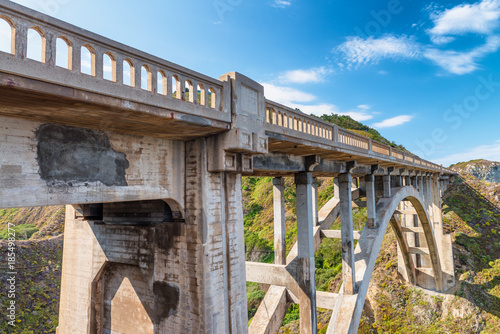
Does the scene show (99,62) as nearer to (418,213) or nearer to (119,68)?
(119,68)

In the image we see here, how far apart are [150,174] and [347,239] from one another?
26.5 feet

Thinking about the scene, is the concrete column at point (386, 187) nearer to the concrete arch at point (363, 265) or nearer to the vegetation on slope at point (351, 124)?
the concrete arch at point (363, 265)

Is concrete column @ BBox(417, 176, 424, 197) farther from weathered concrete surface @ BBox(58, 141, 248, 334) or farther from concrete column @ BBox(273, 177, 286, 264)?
weathered concrete surface @ BBox(58, 141, 248, 334)

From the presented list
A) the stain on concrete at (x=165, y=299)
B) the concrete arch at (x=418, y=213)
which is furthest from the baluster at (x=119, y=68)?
the concrete arch at (x=418, y=213)

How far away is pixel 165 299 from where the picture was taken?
554 cm

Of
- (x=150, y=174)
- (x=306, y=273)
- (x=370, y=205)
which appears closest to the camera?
(x=150, y=174)

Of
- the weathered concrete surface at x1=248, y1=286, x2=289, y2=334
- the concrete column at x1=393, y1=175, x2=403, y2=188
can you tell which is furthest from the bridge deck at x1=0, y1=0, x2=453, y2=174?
the concrete column at x1=393, y1=175, x2=403, y2=188

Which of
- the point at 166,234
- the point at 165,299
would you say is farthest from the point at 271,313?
the point at 166,234

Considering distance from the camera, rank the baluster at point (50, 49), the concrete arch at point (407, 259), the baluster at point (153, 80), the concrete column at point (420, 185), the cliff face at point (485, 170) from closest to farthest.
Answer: the baluster at point (50, 49) < the baluster at point (153, 80) < the concrete column at point (420, 185) < the concrete arch at point (407, 259) < the cliff face at point (485, 170)

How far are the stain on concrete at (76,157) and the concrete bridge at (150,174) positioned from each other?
0.6 inches

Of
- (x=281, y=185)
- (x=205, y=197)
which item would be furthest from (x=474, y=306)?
(x=205, y=197)

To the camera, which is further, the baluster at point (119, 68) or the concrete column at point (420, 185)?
the concrete column at point (420, 185)

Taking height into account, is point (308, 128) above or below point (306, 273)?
above

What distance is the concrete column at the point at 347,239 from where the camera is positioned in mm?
10562
